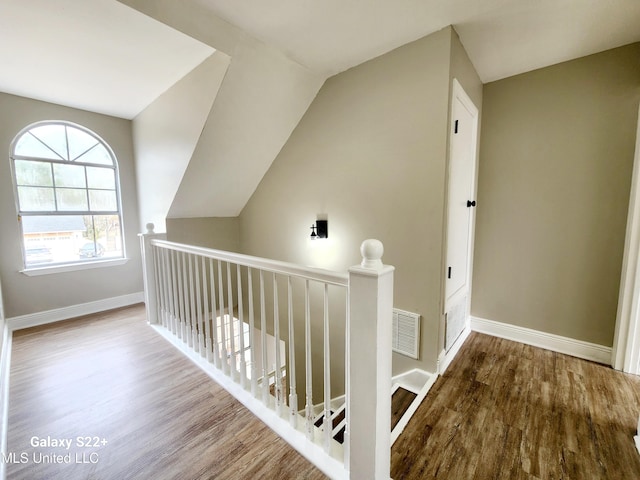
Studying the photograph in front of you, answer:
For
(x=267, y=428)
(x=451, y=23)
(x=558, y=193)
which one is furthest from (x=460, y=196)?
(x=267, y=428)

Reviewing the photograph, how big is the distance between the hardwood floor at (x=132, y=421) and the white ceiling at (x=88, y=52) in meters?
2.40

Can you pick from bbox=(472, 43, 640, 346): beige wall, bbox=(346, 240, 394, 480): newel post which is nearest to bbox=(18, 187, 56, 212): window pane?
bbox=(346, 240, 394, 480): newel post

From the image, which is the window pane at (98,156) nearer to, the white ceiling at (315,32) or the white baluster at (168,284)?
the white ceiling at (315,32)

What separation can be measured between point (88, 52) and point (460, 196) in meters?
3.03

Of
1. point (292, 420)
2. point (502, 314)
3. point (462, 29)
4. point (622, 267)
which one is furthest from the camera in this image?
point (502, 314)

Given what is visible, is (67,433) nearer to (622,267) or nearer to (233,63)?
(233,63)

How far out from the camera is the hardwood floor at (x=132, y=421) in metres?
1.30

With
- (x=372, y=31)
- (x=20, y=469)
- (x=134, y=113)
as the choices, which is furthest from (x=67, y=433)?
(x=134, y=113)

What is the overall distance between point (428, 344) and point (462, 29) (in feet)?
7.16

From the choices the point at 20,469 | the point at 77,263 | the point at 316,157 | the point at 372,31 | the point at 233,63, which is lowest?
the point at 20,469

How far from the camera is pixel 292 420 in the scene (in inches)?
57.6

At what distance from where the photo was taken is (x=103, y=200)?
3.40m

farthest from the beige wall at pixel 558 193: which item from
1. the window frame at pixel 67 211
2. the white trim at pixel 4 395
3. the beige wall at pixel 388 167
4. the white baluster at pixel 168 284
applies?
the window frame at pixel 67 211

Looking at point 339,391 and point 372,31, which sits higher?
point 372,31
